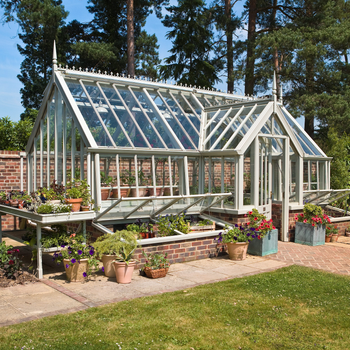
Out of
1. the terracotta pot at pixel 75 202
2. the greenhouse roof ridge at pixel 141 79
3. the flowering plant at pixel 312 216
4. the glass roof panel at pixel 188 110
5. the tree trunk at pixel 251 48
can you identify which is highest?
the tree trunk at pixel 251 48

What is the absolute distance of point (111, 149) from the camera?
9641 millimetres

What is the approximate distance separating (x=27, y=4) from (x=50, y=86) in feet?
47.9

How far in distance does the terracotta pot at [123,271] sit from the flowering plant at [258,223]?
3679 millimetres

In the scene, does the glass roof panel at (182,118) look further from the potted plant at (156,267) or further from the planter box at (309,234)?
the potted plant at (156,267)

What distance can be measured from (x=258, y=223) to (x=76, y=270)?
16.0 feet

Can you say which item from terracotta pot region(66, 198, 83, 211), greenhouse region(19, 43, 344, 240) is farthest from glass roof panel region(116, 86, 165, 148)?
terracotta pot region(66, 198, 83, 211)

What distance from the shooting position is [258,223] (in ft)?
34.4

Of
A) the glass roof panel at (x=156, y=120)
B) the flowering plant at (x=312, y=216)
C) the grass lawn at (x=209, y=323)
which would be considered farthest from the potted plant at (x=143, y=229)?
the flowering plant at (x=312, y=216)

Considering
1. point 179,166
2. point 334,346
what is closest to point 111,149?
point 179,166

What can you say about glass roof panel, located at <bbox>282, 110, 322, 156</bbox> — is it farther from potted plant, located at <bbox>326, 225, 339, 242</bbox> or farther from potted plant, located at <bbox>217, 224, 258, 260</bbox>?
potted plant, located at <bbox>217, 224, 258, 260</bbox>

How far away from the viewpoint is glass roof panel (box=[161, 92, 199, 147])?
39.8 feet

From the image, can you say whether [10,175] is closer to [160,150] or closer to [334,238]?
[160,150]

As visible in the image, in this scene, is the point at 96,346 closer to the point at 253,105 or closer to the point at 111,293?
the point at 111,293

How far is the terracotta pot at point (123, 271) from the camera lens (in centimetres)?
775
